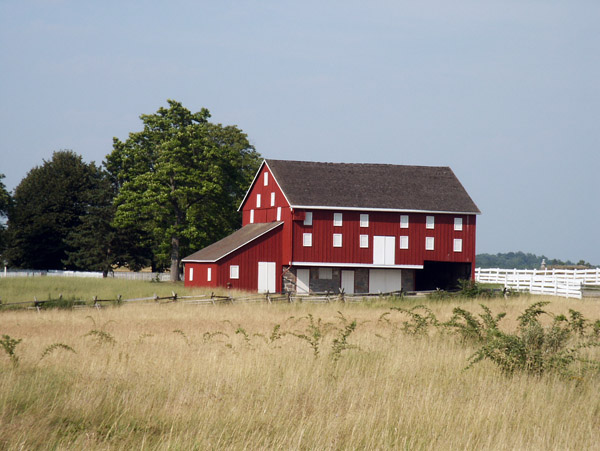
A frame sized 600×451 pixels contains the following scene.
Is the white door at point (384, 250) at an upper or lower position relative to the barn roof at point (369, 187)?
lower

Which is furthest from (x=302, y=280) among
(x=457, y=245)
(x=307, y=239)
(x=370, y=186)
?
(x=457, y=245)

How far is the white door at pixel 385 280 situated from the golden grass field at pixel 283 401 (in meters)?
35.3

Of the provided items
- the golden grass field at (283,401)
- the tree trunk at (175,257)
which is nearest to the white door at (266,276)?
the tree trunk at (175,257)

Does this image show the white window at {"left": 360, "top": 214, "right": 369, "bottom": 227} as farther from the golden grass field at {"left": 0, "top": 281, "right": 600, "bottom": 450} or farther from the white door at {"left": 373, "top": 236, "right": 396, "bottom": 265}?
the golden grass field at {"left": 0, "top": 281, "right": 600, "bottom": 450}

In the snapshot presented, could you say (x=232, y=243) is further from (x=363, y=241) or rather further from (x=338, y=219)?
(x=363, y=241)

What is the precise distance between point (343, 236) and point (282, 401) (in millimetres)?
39632

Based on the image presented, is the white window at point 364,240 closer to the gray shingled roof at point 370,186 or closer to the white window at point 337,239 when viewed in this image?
the white window at point 337,239

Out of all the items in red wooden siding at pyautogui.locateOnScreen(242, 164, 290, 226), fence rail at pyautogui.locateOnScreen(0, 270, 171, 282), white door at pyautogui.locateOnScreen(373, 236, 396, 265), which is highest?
red wooden siding at pyautogui.locateOnScreen(242, 164, 290, 226)

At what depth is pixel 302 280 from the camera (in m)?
49.2

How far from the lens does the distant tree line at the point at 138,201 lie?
5875cm

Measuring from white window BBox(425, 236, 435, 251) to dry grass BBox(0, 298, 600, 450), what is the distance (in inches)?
1395

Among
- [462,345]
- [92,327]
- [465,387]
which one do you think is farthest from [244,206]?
[465,387]

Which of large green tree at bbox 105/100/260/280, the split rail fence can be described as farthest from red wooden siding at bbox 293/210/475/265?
large green tree at bbox 105/100/260/280

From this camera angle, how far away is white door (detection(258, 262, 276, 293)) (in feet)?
161
